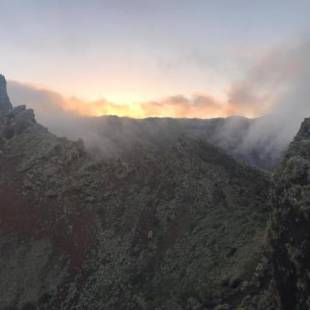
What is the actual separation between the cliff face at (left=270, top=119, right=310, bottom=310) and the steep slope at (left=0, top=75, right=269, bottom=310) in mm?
10465

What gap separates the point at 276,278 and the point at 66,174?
6983cm

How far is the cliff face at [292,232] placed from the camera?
50.8m

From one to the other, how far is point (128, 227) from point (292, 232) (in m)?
46.0

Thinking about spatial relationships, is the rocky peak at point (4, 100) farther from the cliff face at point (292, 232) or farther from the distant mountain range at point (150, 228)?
the cliff face at point (292, 232)

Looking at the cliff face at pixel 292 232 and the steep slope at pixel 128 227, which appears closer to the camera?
the cliff face at pixel 292 232

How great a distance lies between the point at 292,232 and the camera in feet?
178

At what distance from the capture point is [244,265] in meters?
68.6

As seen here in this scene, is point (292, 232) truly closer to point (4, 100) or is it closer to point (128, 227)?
point (128, 227)

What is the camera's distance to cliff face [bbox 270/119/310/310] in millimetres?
50844

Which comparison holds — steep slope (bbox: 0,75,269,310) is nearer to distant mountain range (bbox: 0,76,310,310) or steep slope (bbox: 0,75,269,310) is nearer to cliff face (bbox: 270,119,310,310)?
distant mountain range (bbox: 0,76,310,310)

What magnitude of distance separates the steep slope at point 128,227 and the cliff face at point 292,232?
10465mm

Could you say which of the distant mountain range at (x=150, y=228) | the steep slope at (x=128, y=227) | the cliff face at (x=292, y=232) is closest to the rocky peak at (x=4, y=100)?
the distant mountain range at (x=150, y=228)

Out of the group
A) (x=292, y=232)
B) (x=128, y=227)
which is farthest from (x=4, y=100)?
(x=292, y=232)

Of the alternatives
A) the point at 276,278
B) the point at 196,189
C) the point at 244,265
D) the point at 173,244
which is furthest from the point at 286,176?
the point at 196,189
